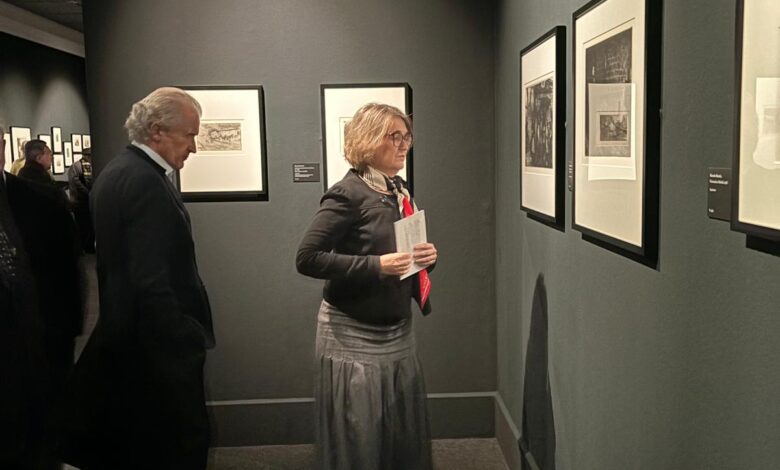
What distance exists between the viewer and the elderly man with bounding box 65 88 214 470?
2.45m

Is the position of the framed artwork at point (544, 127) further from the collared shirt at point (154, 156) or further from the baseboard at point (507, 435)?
the collared shirt at point (154, 156)

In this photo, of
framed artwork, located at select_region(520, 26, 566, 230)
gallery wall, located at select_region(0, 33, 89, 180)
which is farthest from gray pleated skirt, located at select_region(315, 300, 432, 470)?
gallery wall, located at select_region(0, 33, 89, 180)

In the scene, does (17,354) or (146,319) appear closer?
(17,354)

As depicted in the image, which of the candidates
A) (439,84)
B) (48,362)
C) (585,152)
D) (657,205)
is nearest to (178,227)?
(48,362)

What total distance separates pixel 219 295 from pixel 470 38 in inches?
75.9

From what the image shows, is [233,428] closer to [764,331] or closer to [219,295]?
[219,295]

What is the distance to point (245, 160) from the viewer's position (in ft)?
12.8

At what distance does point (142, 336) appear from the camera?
2.54 metres

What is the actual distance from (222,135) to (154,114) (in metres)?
1.28

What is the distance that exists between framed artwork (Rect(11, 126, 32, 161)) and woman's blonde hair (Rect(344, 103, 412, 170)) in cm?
784

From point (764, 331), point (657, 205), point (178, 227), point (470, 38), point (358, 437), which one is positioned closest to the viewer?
point (764, 331)

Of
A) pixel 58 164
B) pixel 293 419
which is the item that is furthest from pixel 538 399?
pixel 58 164

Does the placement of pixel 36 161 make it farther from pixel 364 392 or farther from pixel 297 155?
pixel 364 392

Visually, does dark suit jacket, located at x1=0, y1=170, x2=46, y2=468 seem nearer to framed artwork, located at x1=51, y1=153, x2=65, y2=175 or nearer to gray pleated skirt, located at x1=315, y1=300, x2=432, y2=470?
gray pleated skirt, located at x1=315, y1=300, x2=432, y2=470
